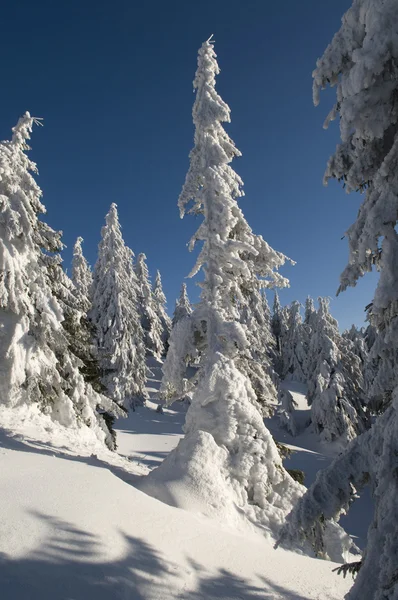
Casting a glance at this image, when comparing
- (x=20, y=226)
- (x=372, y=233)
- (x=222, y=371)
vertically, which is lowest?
(x=222, y=371)

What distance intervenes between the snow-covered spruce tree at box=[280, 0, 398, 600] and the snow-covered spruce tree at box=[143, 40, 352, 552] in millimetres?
4493

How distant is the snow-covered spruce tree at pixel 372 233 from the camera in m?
3.81

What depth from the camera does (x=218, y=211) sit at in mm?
11656

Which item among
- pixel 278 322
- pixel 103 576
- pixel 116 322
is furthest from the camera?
pixel 278 322

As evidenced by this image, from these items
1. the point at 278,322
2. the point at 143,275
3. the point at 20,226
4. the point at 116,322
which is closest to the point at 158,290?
the point at 143,275

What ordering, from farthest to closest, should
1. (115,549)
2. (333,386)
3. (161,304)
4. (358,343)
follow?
(161,304) → (358,343) → (333,386) → (115,549)

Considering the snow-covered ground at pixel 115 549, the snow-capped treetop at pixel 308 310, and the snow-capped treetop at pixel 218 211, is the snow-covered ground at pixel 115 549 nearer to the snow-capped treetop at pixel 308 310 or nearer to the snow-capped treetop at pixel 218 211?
the snow-capped treetop at pixel 218 211

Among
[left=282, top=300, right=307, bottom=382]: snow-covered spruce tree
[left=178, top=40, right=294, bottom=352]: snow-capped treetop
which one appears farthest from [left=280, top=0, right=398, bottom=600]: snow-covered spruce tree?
[left=282, top=300, right=307, bottom=382]: snow-covered spruce tree

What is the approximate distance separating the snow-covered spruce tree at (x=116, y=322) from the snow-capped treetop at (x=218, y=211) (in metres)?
18.4

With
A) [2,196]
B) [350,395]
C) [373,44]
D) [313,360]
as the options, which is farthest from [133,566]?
[313,360]

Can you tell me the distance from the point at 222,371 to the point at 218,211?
524cm

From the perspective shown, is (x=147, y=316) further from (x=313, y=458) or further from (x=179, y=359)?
(x=179, y=359)

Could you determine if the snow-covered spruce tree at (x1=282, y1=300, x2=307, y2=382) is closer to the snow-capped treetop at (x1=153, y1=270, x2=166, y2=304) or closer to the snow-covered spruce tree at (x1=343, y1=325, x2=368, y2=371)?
the snow-covered spruce tree at (x1=343, y1=325, x2=368, y2=371)

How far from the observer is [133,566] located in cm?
530
